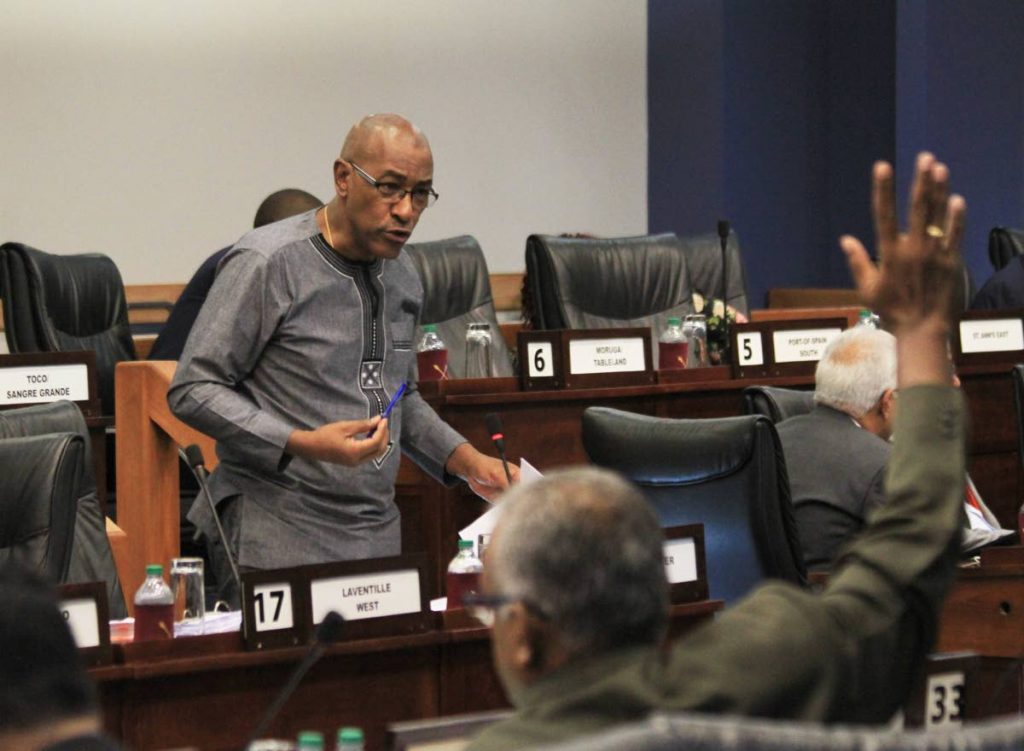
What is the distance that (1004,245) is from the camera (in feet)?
20.8

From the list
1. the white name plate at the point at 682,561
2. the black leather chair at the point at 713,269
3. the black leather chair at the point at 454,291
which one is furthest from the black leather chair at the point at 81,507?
the black leather chair at the point at 713,269

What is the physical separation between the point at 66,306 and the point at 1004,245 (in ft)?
11.0

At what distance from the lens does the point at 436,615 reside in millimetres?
2500

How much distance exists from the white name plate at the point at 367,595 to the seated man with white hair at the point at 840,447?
110cm

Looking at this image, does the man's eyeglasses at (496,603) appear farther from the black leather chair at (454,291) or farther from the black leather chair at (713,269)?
the black leather chair at (713,269)

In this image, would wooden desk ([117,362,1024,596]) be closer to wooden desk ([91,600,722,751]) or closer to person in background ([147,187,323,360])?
person in background ([147,187,323,360])

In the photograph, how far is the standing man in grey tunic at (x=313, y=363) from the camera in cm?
273

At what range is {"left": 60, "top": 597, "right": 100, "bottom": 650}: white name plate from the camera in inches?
87.0

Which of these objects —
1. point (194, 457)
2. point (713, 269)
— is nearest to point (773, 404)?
point (194, 457)

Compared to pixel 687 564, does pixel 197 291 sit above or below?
above

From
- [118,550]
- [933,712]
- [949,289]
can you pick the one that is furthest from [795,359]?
[949,289]

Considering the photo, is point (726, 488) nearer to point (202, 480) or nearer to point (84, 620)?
point (202, 480)

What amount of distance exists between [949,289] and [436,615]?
1.21m

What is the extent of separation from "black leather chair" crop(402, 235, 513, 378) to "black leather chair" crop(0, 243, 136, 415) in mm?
947
